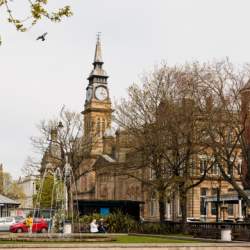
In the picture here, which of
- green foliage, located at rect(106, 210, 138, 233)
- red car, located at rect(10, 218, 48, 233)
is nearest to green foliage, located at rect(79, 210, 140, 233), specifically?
green foliage, located at rect(106, 210, 138, 233)

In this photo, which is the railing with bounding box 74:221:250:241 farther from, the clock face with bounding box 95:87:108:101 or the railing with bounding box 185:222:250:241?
the clock face with bounding box 95:87:108:101

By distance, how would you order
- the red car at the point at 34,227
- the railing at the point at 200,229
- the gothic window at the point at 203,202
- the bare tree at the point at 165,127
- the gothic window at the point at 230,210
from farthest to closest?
the gothic window at the point at 230,210 < the gothic window at the point at 203,202 < the red car at the point at 34,227 < the bare tree at the point at 165,127 < the railing at the point at 200,229

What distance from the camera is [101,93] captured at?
502 feet

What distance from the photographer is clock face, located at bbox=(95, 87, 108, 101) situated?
153 m

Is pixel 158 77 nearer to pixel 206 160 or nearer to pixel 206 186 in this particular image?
pixel 206 160

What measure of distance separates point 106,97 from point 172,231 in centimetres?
10840

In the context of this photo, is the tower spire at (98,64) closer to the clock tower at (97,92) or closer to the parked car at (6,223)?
the clock tower at (97,92)

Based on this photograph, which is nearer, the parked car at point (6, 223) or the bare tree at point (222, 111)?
the bare tree at point (222, 111)

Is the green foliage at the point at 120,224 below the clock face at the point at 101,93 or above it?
below

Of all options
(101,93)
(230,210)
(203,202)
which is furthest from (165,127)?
(101,93)

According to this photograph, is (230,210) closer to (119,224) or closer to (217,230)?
(119,224)

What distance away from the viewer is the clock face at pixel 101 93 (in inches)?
6024

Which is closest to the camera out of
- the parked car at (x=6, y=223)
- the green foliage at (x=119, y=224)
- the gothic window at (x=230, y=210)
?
the green foliage at (x=119, y=224)

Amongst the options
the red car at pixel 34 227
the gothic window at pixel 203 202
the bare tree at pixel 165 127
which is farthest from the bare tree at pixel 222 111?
the gothic window at pixel 203 202
